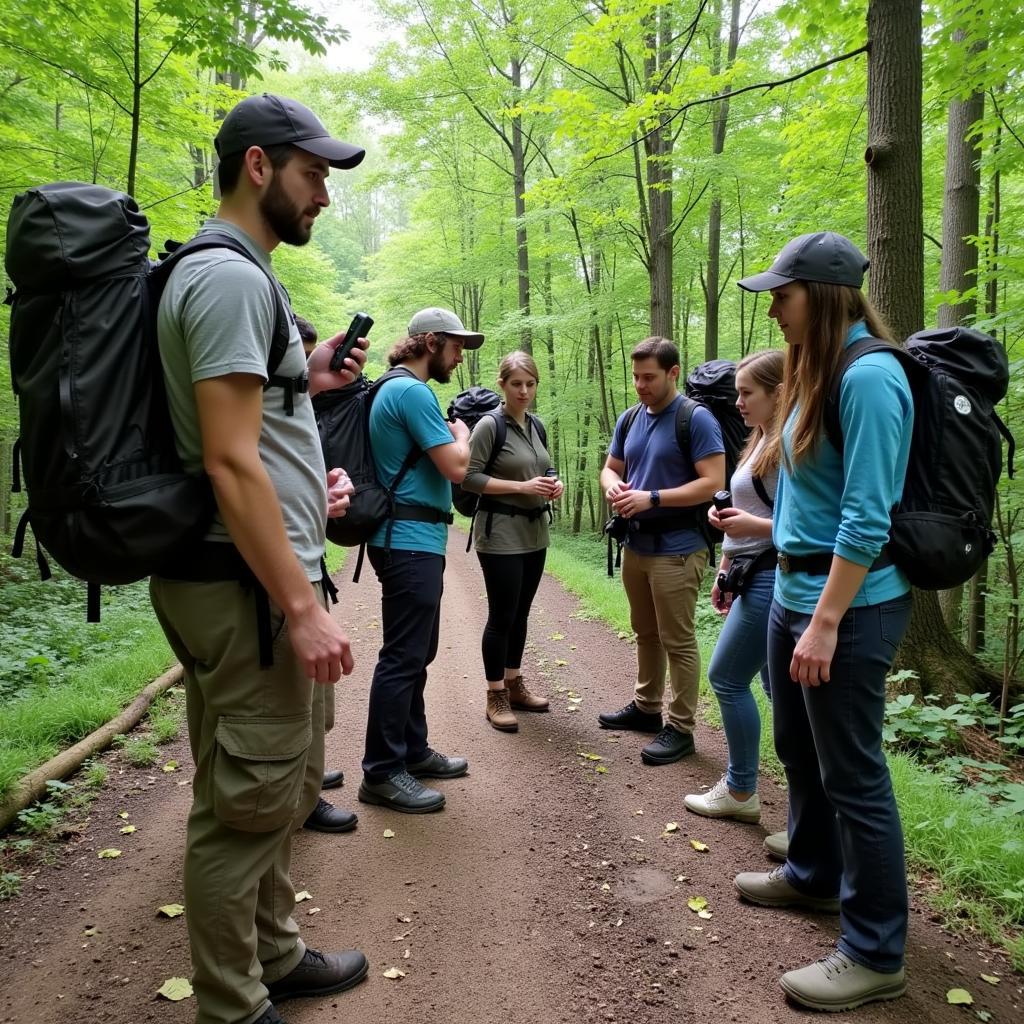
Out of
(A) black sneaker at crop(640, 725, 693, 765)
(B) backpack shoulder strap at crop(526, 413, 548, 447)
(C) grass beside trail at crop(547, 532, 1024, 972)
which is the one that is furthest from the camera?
(B) backpack shoulder strap at crop(526, 413, 548, 447)

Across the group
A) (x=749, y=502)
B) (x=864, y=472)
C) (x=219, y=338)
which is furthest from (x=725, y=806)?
(x=219, y=338)

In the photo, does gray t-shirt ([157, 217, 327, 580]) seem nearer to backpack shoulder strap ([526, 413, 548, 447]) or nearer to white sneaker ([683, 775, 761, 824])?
white sneaker ([683, 775, 761, 824])

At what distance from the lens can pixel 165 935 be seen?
2.44 metres

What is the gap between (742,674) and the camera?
3.19 meters

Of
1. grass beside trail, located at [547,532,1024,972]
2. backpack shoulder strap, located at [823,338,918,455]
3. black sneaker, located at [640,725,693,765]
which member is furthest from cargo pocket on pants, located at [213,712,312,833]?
black sneaker, located at [640,725,693,765]

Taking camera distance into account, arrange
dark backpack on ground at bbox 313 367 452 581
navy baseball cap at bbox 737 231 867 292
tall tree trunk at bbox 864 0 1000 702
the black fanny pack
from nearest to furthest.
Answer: navy baseball cap at bbox 737 231 867 292, the black fanny pack, dark backpack on ground at bbox 313 367 452 581, tall tree trunk at bbox 864 0 1000 702

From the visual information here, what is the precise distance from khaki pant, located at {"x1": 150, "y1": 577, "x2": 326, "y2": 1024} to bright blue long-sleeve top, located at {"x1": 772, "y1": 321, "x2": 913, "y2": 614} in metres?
1.62

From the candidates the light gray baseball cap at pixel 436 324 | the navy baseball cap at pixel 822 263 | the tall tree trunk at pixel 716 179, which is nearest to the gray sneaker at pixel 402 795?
the light gray baseball cap at pixel 436 324

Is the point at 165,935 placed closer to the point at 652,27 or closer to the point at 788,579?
the point at 788,579

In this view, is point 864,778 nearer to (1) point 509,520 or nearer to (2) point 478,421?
(1) point 509,520

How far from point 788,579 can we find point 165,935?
2580 millimetres

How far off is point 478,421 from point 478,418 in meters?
0.08

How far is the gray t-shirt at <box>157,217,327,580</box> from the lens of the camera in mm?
1562

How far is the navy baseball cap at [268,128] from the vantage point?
1.76 m
